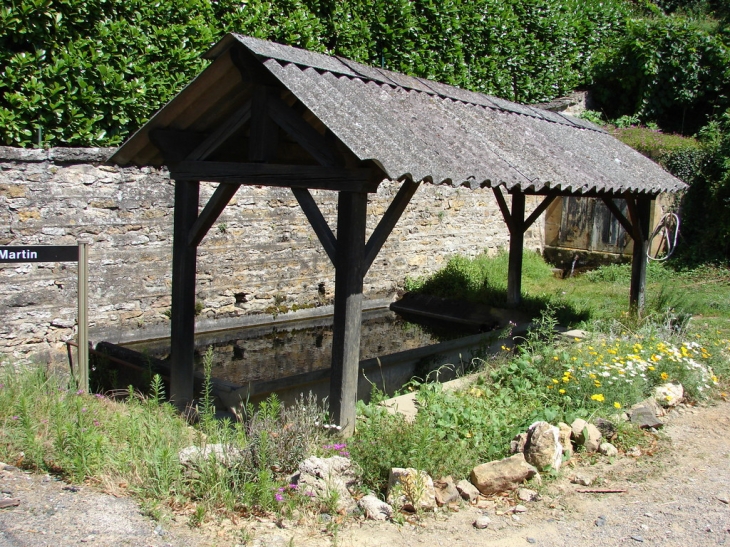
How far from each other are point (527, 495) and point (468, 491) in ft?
1.24

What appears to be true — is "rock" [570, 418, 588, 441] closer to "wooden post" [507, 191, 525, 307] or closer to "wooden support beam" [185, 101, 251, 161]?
"wooden support beam" [185, 101, 251, 161]

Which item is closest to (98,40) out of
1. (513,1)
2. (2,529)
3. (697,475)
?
(2,529)

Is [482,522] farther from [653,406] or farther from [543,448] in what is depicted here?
[653,406]

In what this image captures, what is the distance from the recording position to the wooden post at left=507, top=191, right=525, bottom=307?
9.24 meters

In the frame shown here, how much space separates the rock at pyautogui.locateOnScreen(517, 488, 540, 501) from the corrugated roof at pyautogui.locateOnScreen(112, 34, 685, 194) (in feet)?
6.59

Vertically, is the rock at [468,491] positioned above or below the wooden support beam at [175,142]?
below

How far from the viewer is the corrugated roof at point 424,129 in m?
4.54

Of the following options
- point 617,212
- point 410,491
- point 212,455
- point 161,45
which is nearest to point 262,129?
point 212,455

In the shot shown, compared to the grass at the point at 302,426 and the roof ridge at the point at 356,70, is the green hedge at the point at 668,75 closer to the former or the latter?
the roof ridge at the point at 356,70

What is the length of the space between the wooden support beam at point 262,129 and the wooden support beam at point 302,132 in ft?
0.15

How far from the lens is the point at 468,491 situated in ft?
13.7

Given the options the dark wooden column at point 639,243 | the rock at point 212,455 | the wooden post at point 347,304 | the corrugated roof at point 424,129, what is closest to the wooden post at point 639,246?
the dark wooden column at point 639,243

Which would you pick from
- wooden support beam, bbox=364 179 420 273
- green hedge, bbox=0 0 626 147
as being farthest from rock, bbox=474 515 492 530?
green hedge, bbox=0 0 626 147

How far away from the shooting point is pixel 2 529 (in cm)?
349
